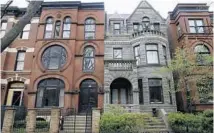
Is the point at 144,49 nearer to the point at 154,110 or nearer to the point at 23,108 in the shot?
the point at 154,110

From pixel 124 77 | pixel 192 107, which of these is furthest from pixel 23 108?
pixel 192 107

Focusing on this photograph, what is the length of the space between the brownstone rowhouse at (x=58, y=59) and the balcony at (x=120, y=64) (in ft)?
5.11

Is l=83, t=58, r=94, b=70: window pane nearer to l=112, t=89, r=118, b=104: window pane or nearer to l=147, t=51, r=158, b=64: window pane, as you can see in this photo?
l=112, t=89, r=118, b=104: window pane

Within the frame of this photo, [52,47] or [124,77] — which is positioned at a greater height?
[52,47]

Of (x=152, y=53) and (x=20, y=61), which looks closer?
(x=152, y=53)

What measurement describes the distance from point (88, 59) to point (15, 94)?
7.83 meters

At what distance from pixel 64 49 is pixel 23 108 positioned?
6.67 metres

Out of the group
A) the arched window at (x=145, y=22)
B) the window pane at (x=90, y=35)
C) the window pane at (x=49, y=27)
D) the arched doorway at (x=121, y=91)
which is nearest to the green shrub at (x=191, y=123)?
the arched doorway at (x=121, y=91)

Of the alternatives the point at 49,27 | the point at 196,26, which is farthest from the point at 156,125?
the point at 49,27

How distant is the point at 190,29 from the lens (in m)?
21.6

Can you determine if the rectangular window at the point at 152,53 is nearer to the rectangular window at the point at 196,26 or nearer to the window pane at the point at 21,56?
the rectangular window at the point at 196,26

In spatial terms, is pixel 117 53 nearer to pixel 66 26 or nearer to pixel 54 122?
pixel 66 26

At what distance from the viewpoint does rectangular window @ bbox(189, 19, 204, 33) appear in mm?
21619

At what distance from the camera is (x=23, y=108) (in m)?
18.5
